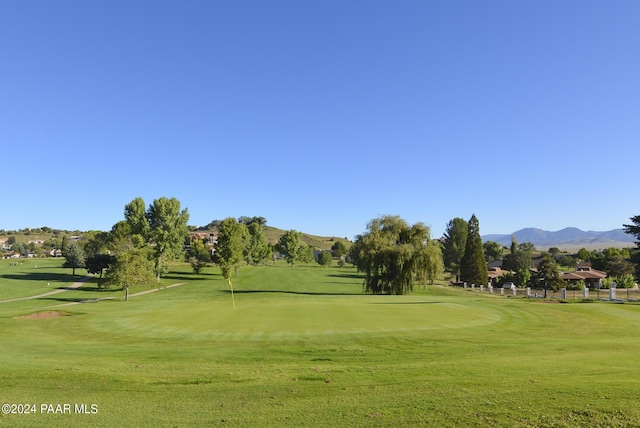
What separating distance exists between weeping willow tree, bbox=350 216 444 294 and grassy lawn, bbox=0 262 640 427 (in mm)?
22925

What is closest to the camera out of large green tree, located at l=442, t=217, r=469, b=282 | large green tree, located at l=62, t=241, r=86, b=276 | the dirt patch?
the dirt patch

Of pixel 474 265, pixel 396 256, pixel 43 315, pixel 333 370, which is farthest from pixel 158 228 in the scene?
pixel 333 370

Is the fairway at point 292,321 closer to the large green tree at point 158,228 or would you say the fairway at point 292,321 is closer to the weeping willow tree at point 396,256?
the weeping willow tree at point 396,256

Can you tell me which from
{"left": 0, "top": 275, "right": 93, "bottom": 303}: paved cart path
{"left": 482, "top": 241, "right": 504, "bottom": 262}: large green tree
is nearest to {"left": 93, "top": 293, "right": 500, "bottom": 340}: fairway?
{"left": 0, "top": 275, "right": 93, "bottom": 303}: paved cart path

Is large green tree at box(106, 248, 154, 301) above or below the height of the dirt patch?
above

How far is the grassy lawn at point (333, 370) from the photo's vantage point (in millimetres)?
8523

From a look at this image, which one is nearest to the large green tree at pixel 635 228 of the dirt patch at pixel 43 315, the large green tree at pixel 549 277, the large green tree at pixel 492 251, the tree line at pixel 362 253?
the tree line at pixel 362 253

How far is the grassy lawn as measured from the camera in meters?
8.52

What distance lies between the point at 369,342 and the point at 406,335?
229 centimetres

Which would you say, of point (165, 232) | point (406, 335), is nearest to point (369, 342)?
point (406, 335)

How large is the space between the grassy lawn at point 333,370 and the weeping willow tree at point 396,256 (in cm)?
2292

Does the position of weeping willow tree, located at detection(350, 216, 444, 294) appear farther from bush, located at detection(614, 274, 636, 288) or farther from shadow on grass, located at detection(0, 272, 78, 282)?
shadow on grass, located at detection(0, 272, 78, 282)

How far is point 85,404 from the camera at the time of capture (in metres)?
9.65

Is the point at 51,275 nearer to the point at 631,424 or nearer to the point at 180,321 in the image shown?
the point at 180,321
